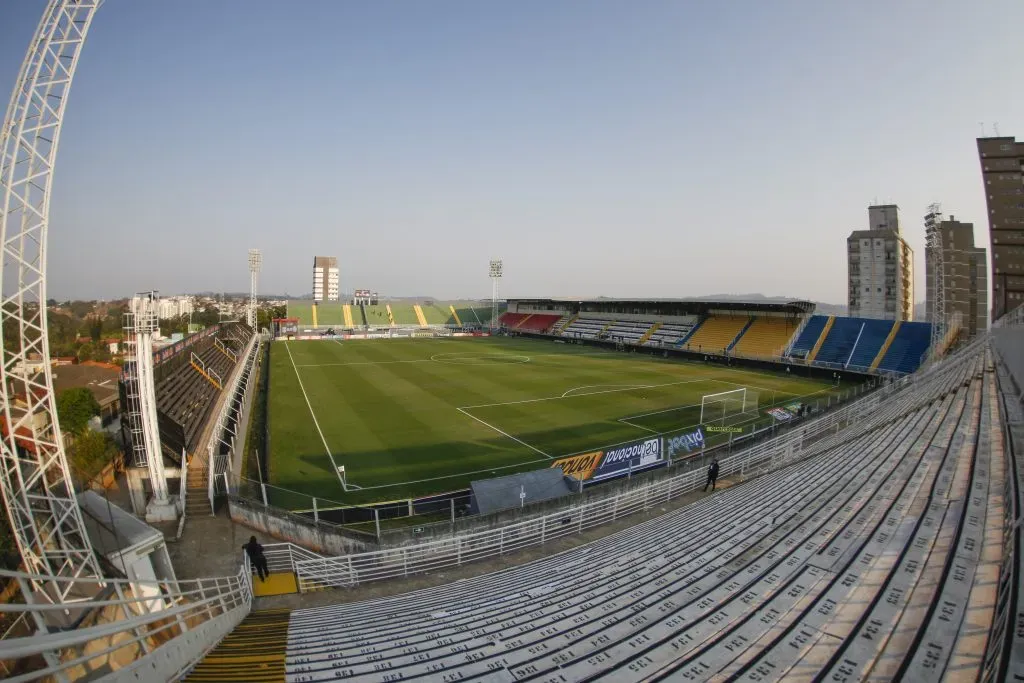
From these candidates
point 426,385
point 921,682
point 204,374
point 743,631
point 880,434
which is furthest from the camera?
point 426,385

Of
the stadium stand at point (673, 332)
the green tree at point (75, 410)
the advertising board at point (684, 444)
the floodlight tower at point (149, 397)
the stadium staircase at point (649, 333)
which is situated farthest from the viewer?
the stadium staircase at point (649, 333)

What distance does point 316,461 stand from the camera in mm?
18562

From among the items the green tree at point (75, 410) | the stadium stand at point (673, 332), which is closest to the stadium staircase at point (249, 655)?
the green tree at point (75, 410)

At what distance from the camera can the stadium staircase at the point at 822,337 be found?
1573 inches

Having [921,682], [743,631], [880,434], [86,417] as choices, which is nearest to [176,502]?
[743,631]

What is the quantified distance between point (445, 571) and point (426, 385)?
962 inches

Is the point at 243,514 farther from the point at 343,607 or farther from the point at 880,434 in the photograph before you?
the point at 880,434

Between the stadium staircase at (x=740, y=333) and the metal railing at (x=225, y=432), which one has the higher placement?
the stadium staircase at (x=740, y=333)

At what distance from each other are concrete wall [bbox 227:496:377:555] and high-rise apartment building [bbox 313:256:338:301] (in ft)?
582

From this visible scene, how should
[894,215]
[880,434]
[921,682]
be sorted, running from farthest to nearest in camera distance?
[894,215] → [880,434] → [921,682]

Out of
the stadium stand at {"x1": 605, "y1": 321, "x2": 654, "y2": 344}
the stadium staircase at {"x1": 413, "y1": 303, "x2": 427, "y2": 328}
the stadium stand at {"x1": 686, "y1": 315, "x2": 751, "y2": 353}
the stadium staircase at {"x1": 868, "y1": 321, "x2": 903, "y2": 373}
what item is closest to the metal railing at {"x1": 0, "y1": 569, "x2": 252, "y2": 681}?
the stadium staircase at {"x1": 868, "y1": 321, "x2": 903, "y2": 373}

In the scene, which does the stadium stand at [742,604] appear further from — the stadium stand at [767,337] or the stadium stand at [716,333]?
the stadium stand at [716,333]

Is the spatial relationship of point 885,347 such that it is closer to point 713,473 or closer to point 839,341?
point 839,341

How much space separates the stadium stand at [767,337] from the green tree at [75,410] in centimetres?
4732
